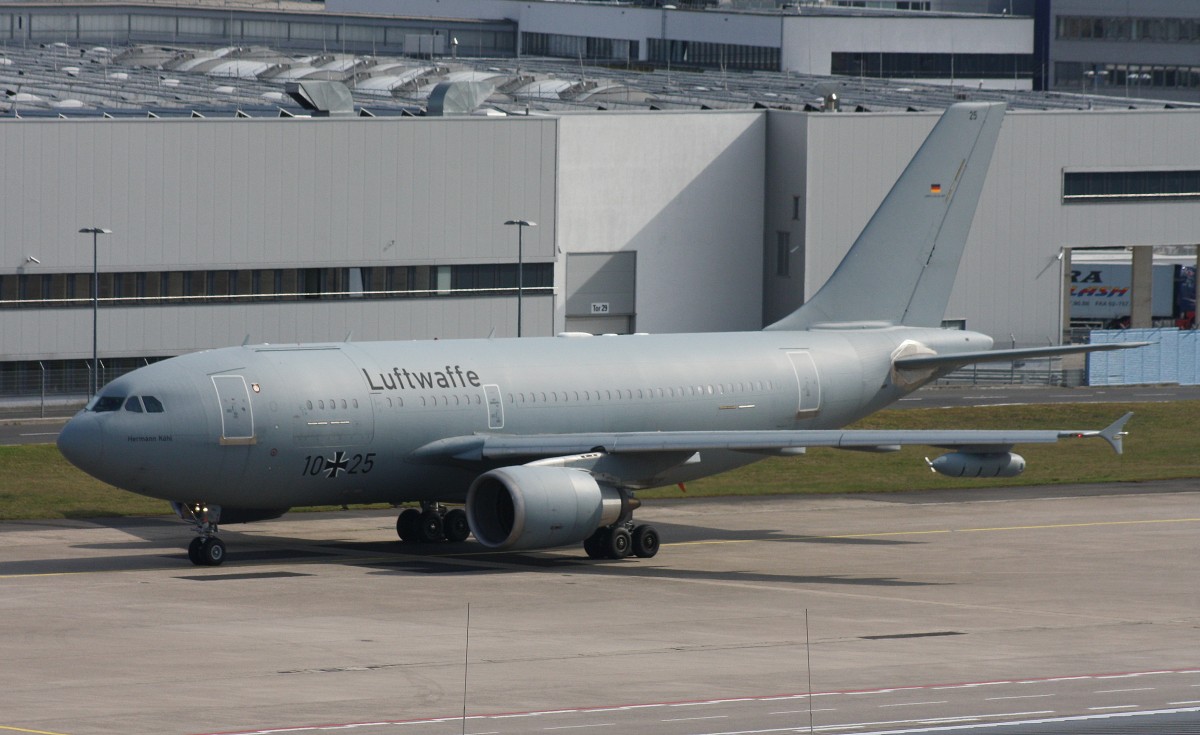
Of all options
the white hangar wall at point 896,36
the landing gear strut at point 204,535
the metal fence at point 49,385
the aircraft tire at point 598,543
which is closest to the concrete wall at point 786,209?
the metal fence at point 49,385

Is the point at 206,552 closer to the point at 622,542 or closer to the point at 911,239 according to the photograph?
the point at 622,542

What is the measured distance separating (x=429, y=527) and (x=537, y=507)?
22.6 feet

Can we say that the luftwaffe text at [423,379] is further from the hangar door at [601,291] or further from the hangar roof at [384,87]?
the hangar door at [601,291]

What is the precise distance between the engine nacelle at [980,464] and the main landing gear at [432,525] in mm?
12698

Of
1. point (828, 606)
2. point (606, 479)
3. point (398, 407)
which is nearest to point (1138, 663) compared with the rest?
point (828, 606)

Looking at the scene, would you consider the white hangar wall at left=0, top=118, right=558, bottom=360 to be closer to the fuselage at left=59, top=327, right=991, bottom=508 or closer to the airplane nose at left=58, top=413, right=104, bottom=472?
the fuselage at left=59, top=327, right=991, bottom=508

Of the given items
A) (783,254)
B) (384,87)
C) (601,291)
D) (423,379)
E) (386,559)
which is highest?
(384,87)

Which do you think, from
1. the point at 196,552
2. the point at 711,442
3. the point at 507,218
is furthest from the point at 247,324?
the point at 711,442

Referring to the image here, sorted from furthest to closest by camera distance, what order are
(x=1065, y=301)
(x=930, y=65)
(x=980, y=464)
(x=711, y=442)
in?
(x=930, y=65) < (x=1065, y=301) < (x=711, y=442) < (x=980, y=464)

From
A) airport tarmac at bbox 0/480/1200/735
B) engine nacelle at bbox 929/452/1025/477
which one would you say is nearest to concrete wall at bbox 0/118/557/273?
airport tarmac at bbox 0/480/1200/735

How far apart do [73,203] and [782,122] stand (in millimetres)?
36877

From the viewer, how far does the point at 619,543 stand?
45.2 meters

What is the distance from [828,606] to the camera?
126 ft

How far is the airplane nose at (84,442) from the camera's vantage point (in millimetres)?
41281
